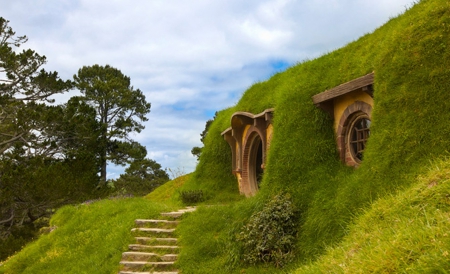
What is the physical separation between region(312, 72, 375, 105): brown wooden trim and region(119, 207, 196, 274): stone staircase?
5128mm

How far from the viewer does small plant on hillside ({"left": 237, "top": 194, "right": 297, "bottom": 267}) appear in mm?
8461

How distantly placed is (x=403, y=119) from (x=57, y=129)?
1900cm

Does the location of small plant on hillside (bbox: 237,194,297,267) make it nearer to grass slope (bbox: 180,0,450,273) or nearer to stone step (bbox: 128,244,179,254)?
grass slope (bbox: 180,0,450,273)

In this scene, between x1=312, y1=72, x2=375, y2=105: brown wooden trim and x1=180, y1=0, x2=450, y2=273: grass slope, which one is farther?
x1=312, y1=72, x2=375, y2=105: brown wooden trim

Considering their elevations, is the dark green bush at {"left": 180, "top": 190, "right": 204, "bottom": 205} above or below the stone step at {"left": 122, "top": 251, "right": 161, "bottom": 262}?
above

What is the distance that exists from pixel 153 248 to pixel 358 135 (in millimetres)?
5795

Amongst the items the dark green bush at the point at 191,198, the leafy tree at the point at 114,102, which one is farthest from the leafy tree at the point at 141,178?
the dark green bush at the point at 191,198

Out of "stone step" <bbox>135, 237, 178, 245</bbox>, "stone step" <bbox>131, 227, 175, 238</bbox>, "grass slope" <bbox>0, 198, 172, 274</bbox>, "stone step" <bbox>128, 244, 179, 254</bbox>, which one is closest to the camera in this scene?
"stone step" <bbox>128, 244, 179, 254</bbox>

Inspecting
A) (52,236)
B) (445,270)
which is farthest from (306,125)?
(52,236)

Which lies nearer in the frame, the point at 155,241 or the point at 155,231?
the point at 155,241

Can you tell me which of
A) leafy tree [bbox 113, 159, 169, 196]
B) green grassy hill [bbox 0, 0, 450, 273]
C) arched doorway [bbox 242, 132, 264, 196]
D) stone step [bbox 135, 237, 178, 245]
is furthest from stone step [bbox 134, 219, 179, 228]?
leafy tree [bbox 113, 159, 169, 196]

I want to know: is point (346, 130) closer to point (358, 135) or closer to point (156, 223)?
point (358, 135)

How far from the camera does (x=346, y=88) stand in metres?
9.10

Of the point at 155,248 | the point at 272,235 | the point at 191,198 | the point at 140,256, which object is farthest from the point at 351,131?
the point at 191,198
